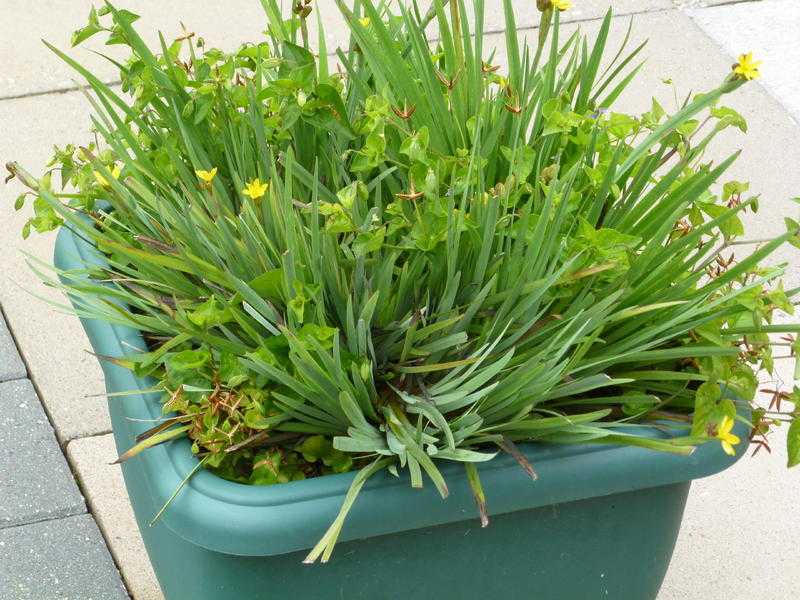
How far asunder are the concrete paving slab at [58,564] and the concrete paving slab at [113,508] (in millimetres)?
19

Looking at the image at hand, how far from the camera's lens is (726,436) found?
4.27 feet

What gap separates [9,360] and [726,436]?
1656 mm

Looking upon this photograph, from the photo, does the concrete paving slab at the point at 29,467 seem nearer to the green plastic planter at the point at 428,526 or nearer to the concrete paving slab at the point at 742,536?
the green plastic planter at the point at 428,526

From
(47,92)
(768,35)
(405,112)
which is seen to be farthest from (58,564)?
(768,35)

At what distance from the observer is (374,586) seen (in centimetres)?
138

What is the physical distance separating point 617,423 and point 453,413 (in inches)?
7.2

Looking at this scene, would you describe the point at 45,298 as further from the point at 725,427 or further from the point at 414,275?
the point at 725,427

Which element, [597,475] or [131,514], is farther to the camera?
[131,514]

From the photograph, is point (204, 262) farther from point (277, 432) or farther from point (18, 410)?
point (18, 410)

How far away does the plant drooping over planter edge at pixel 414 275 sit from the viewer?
1318mm

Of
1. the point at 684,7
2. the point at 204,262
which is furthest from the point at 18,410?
the point at 684,7

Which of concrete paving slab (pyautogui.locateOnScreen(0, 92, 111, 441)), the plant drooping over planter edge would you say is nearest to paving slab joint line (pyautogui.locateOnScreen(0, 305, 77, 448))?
concrete paving slab (pyautogui.locateOnScreen(0, 92, 111, 441))

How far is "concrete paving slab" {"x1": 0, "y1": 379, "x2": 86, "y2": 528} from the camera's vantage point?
218 centimetres

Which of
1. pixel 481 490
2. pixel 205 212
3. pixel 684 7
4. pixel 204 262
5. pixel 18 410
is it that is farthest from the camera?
pixel 684 7
